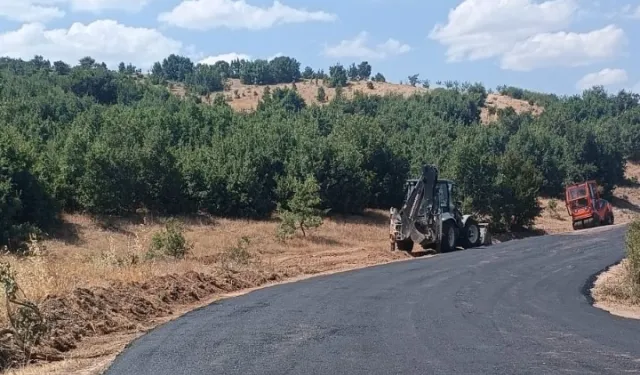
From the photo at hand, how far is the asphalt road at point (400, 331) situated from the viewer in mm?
10734

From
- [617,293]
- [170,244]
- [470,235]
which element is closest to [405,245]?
[470,235]

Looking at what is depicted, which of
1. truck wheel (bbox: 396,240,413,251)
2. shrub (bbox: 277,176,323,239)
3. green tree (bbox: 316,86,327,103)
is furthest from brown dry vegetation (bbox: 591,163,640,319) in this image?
→ green tree (bbox: 316,86,327,103)

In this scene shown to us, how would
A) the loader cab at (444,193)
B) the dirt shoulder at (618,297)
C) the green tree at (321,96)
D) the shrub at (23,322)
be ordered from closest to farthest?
the shrub at (23,322) → the dirt shoulder at (618,297) → the loader cab at (444,193) → the green tree at (321,96)

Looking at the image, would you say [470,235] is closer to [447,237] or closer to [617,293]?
[447,237]

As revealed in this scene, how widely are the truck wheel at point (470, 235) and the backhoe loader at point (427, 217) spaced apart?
149cm

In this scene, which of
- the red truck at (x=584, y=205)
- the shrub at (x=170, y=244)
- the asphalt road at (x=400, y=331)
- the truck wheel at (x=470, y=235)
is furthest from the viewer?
the red truck at (x=584, y=205)

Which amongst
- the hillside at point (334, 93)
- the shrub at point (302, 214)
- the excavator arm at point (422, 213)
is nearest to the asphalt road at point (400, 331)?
the excavator arm at point (422, 213)

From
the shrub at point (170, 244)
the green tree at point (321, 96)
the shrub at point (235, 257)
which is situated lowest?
the shrub at point (235, 257)

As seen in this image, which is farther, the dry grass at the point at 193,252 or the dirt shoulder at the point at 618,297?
the dry grass at the point at 193,252

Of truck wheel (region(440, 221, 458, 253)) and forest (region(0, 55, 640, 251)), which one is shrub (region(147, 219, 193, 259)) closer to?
forest (region(0, 55, 640, 251))

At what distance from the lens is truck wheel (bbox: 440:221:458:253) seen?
32688 millimetres

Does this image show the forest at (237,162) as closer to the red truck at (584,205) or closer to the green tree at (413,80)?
the red truck at (584,205)

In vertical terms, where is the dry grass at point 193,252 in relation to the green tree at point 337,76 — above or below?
below

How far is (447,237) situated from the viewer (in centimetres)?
3288
